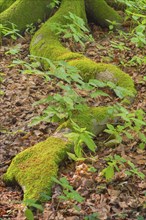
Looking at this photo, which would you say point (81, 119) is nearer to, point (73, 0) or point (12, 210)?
point (12, 210)

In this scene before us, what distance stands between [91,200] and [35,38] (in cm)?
379

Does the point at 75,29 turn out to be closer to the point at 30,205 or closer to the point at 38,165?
the point at 38,165

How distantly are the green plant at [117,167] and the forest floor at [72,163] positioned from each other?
7 centimetres

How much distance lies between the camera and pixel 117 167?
11.7 feet

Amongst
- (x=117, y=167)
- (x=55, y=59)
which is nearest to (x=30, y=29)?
(x=55, y=59)

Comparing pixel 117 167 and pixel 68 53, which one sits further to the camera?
pixel 68 53

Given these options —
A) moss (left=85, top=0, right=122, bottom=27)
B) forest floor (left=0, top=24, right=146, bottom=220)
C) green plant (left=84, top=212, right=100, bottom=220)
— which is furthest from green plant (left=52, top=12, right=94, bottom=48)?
green plant (left=84, top=212, right=100, bottom=220)

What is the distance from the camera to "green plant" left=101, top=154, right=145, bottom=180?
3439 mm

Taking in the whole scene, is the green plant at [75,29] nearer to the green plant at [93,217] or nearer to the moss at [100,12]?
the moss at [100,12]

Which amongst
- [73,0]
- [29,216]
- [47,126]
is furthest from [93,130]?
[73,0]

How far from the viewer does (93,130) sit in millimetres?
4297

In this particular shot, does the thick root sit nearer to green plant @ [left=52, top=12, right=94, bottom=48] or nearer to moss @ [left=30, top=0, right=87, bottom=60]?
green plant @ [left=52, top=12, right=94, bottom=48]

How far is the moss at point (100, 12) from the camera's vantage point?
743 centimetres

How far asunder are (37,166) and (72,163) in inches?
16.4
